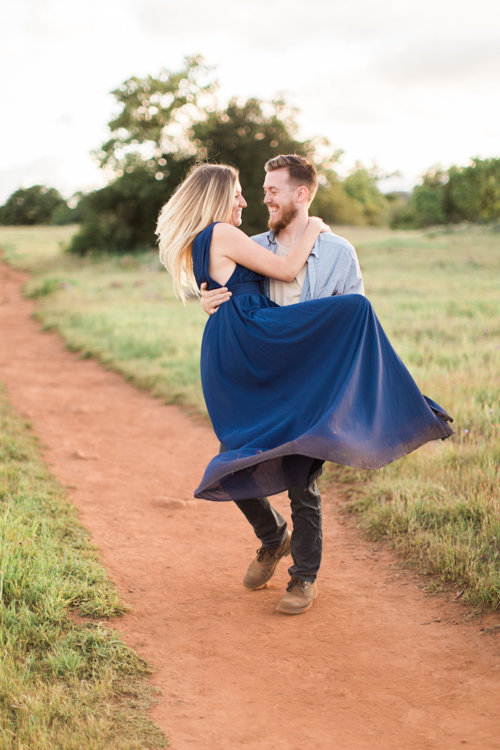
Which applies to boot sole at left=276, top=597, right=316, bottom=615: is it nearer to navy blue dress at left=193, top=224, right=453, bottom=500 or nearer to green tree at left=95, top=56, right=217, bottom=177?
navy blue dress at left=193, top=224, right=453, bottom=500

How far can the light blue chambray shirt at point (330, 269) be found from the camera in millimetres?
3641

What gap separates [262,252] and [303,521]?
1460 millimetres

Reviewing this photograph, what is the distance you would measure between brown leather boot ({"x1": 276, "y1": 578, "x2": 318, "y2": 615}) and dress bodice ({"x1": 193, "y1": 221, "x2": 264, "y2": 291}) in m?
1.70

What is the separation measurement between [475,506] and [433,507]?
0.94 feet

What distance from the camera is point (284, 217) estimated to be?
12.3ft

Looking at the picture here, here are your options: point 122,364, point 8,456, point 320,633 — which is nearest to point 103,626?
point 320,633

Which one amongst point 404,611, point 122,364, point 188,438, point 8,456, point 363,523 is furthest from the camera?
point 122,364

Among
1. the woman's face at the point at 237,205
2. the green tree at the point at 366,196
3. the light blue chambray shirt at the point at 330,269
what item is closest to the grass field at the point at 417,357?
the light blue chambray shirt at the point at 330,269

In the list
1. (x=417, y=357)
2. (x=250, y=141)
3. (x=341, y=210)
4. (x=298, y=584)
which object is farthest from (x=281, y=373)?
(x=341, y=210)

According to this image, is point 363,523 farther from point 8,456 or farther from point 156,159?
point 156,159

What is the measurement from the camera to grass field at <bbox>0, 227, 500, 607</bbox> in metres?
4.54

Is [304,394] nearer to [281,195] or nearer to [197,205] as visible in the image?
[281,195]

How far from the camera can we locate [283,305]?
379cm

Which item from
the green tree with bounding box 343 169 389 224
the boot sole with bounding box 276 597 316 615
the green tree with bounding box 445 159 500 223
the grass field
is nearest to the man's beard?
the boot sole with bounding box 276 597 316 615
